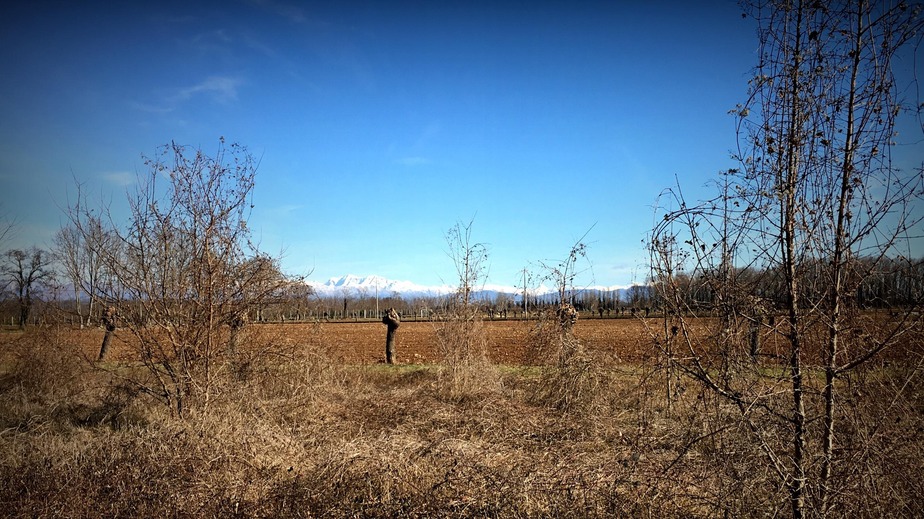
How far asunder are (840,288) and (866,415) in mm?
883

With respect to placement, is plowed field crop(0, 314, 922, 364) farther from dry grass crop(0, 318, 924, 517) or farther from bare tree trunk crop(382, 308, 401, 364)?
bare tree trunk crop(382, 308, 401, 364)

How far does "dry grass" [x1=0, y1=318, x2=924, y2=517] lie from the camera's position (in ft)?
11.1

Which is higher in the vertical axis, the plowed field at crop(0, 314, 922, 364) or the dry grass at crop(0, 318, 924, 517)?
the plowed field at crop(0, 314, 922, 364)

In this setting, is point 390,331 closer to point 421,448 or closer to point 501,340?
point 421,448

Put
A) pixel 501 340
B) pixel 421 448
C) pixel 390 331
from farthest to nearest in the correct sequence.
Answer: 1. pixel 501 340
2. pixel 390 331
3. pixel 421 448

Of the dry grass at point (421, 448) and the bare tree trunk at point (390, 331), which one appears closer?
the dry grass at point (421, 448)

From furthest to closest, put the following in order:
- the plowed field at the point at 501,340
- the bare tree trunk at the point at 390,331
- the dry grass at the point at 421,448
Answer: the bare tree trunk at the point at 390,331 < the dry grass at the point at 421,448 < the plowed field at the point at 501,340

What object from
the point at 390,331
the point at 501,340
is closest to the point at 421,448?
the point at 390,331

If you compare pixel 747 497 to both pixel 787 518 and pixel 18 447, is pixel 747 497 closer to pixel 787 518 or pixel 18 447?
pixel 787 518

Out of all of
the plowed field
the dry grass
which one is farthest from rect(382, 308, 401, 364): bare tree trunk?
the dry grass

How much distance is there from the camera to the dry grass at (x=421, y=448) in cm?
339

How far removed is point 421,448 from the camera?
5738 millimetres

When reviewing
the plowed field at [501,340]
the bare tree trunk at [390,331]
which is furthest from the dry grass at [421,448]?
the bare tree trunk at [390,331]

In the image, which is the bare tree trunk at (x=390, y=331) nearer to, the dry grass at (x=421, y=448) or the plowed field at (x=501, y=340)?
the plowed field at (x=501, y=340)
